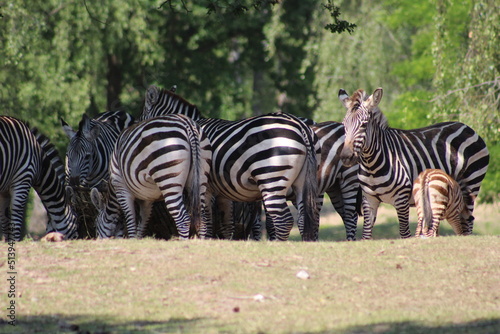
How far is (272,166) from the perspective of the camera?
11078 millimetres

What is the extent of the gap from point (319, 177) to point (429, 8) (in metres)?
16.7

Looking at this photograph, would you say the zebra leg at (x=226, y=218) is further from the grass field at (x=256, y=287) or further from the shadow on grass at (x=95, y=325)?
the shadow on grass at (x=95, y=325)

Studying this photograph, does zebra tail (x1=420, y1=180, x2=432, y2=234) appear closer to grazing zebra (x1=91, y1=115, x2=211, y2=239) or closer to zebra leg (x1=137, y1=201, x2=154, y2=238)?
grazing zebra (x1=91, y1=115, x2=211, y2=239)

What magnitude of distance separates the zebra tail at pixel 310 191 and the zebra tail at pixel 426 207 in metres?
1.61

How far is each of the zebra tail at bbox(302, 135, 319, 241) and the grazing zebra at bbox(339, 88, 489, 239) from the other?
1.51 feet

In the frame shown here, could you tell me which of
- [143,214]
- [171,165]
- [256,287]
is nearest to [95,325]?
[256,287]

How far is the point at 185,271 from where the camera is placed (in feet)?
28.1

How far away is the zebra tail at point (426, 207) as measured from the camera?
11.4m

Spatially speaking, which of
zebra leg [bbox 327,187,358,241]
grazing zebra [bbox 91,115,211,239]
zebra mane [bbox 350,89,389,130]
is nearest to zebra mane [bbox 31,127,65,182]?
grazing zebra [bbox 91,115,211,239]

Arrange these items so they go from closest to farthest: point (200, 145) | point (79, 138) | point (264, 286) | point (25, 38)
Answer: point (264, 286)
point (200, 145)
point (79, 138)
point (25, 38)

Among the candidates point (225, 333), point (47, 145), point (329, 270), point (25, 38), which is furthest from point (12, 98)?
point (225, 333)

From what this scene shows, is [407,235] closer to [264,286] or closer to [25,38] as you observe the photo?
[264,286]

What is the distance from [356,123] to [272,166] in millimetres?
1485

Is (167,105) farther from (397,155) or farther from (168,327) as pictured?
(168,327)
